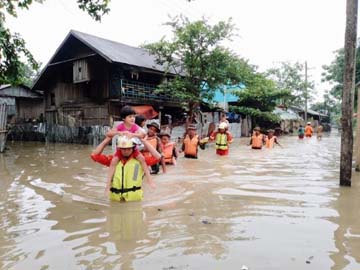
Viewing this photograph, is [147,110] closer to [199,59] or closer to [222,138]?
[199,59]

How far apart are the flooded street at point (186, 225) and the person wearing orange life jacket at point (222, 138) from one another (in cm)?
295

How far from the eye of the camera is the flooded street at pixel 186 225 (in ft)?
11.2

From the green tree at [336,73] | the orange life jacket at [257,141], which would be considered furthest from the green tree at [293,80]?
the orange life jacket at [257,141]

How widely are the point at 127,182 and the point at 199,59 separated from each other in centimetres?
1535

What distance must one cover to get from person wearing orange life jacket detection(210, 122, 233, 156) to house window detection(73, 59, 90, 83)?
1218cm

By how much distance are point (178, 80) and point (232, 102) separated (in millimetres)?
10092

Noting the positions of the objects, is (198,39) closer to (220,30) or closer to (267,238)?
(220,30)

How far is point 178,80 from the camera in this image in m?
20.4

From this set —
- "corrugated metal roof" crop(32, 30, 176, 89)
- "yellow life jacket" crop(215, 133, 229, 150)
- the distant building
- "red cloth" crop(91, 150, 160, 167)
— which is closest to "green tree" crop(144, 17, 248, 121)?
"corrugated metal roof" crop(32, 30, 176, 89)

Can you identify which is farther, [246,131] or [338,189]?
[246,131]

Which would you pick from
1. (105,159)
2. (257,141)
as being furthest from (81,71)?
(105,159)

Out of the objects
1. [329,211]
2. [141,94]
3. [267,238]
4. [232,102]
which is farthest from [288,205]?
[232,102]

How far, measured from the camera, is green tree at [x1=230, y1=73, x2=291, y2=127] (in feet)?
89.3

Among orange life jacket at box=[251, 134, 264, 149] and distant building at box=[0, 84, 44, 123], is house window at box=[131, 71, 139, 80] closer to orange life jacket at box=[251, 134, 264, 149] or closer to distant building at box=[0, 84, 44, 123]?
distant building at box=[0, 84, 44, 123]
